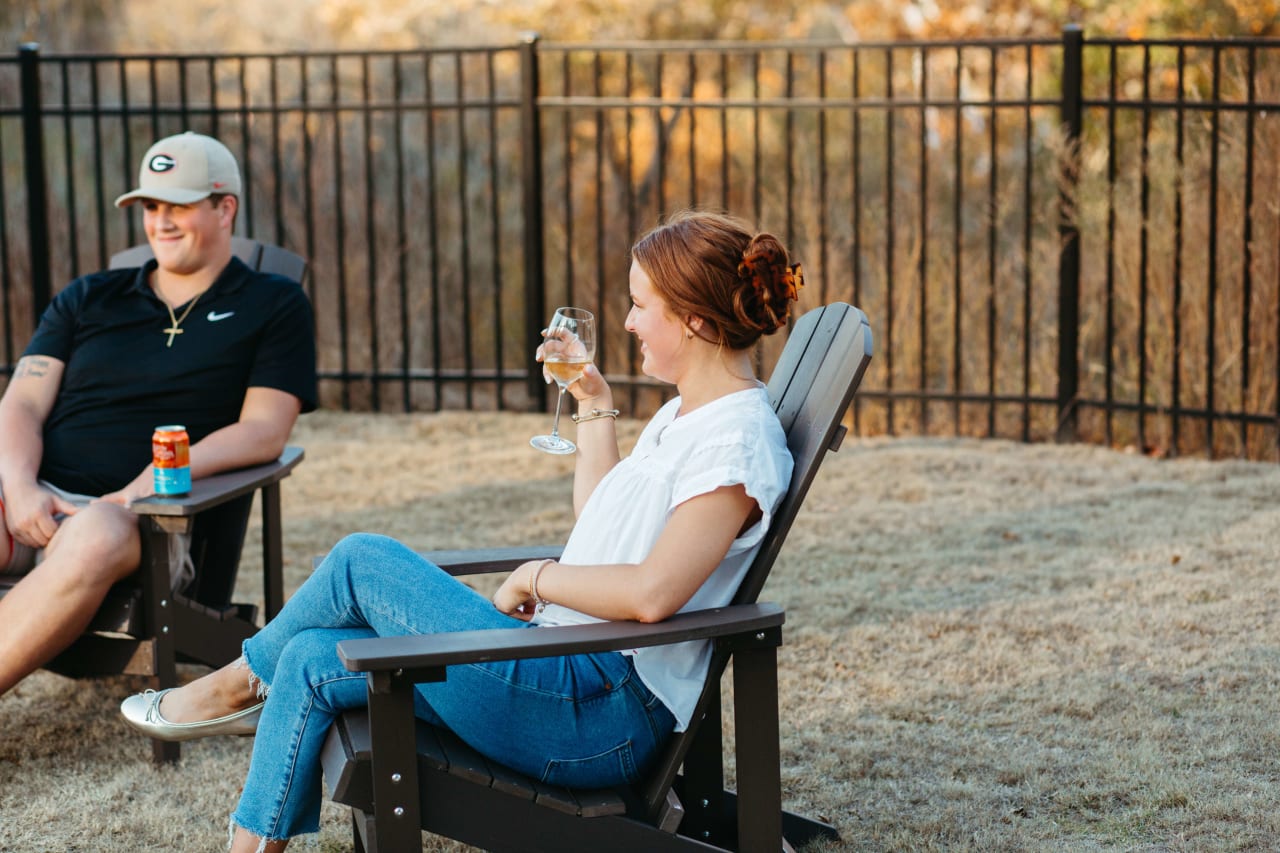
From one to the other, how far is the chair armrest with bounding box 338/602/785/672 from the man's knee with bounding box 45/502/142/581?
1300mm

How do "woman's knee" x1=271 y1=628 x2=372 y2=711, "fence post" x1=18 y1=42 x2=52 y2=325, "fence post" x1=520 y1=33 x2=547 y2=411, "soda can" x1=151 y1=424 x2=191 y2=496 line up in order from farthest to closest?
"fence post" x1=18 y1=42 x2=52 y2=325
"fence post" x1=520 y1=33 x2=547 y2=411
"soda can" x1=151 y1=424 x2=191 y2=496
"woman's knee" x1=271 y1=628 x2=372 y2=711

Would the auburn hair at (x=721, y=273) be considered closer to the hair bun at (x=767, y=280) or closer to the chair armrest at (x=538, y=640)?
the hair bun at (x=767, y=280)

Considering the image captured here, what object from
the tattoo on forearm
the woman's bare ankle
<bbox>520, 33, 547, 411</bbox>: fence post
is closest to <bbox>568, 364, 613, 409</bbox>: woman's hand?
the woman's bare ankle

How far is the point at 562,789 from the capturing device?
8.08 feet

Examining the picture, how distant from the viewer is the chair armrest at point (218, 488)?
3373 mm

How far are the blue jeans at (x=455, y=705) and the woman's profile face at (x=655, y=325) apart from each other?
1.64ft

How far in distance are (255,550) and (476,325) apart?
4.88 metres

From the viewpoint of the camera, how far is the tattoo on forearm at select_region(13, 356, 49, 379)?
4.04 meters

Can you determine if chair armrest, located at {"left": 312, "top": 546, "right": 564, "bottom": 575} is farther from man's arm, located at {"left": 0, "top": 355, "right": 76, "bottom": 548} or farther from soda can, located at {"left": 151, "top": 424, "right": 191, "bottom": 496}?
man's arm, located at {"left": 0, "top": 355, "right": 76, "bottom": 548}

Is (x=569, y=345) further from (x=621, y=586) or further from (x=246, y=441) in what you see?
(x=246, y=441)

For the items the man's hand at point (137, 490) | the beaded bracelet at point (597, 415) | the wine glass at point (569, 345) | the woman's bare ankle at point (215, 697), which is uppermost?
the wine glass at point (569, 345)

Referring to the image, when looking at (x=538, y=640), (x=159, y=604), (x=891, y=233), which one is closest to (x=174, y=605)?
(x=159, y=604)

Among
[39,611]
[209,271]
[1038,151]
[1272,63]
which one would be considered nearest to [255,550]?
[209,271]

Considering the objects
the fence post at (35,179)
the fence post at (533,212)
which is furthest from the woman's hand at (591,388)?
the fence post at (35,179)
